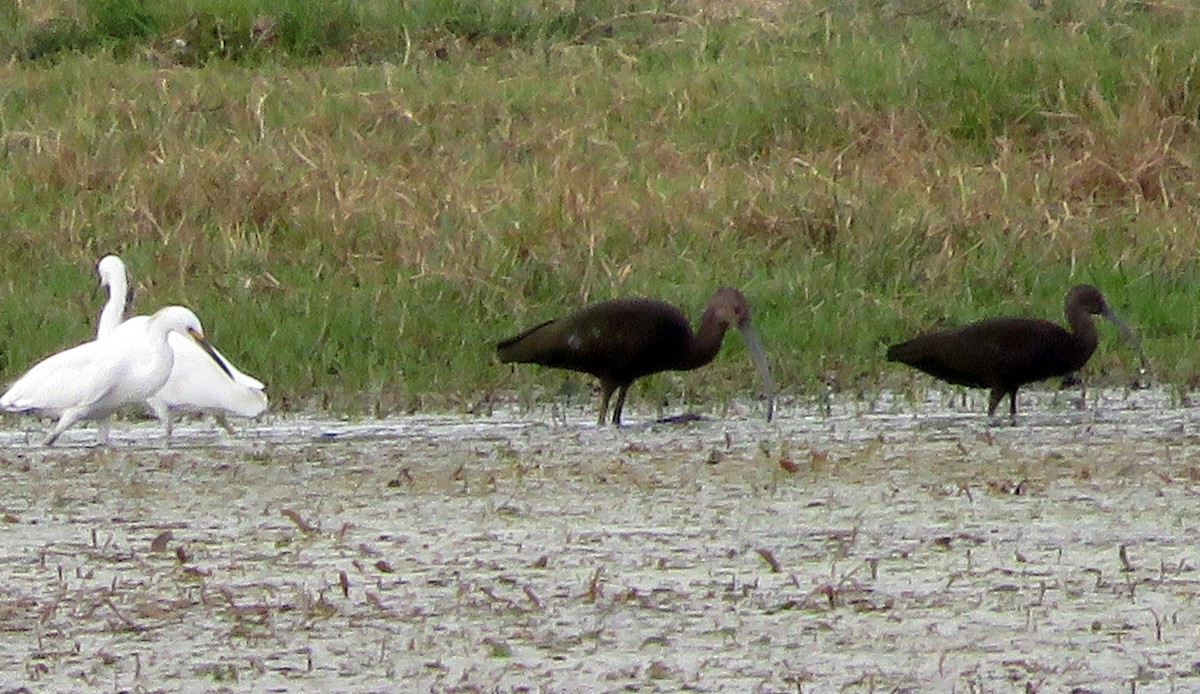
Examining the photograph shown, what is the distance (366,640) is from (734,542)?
53.3 inches

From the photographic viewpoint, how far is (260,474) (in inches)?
293

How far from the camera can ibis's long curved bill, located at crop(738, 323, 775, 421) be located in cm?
875

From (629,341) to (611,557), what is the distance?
2964 mm

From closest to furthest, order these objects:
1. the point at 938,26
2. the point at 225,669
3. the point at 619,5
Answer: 1. the point at 225,669
2. the point at 938,26
3. the point at 619,5

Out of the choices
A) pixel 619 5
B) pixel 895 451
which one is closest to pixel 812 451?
pixel 895 451

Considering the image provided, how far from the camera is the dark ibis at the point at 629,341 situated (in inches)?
351

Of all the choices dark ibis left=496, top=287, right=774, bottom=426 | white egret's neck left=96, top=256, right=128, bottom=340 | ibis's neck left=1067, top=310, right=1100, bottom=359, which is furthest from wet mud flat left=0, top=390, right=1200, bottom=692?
white egret's neck left=96, top=256, right=128, bottom=340

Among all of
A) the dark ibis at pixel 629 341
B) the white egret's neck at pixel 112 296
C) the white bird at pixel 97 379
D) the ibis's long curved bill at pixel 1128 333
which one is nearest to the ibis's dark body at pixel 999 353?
the ibis's long curved bill at pixel 1128 333

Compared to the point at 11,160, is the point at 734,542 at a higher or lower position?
higher

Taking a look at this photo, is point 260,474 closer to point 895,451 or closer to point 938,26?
point 895,451

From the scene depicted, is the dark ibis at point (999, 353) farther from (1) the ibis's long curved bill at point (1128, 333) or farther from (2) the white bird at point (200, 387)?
(2) the white bird at point (200, 387)

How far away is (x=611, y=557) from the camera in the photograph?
597 centimetres

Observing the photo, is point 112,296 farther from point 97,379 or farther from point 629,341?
point 629,341

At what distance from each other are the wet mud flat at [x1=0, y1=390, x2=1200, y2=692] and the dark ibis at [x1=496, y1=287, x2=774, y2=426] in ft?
0.97
